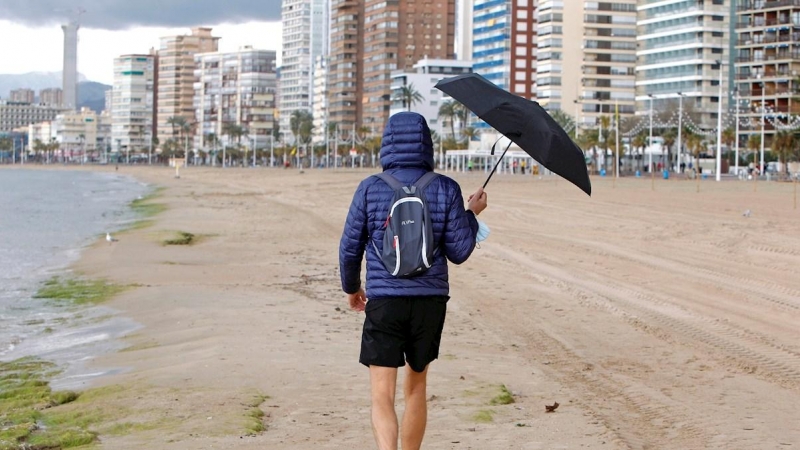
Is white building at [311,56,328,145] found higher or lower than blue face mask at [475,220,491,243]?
higher

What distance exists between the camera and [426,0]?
170m

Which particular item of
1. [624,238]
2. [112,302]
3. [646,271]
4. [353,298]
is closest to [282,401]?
[353,298]

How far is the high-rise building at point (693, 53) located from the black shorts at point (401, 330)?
101979 millimetres

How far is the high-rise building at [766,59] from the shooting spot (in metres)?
96.2

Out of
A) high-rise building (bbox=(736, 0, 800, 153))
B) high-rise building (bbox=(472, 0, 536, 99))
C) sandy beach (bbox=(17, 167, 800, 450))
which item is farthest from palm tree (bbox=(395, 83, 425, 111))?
sandy beach (bbox=(17, 167, 800, 450))

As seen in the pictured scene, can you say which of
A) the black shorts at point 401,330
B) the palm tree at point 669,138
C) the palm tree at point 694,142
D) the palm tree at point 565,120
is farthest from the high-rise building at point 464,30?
the black shorts at point 401,330

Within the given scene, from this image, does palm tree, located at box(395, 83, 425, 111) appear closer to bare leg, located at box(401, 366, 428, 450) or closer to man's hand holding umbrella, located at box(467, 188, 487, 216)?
man's hand holding umbrella, located at box(467, 188, 487, 216)

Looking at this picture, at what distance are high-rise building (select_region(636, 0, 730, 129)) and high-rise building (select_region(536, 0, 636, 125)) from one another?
7.96 m

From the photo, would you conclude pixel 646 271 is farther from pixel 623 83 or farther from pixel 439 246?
pixel 623 83

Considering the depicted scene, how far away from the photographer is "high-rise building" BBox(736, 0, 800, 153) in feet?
316

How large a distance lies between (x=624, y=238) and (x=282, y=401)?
46.7ft

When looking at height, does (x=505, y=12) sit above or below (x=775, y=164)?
above

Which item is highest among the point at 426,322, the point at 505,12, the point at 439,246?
the point at 505,12

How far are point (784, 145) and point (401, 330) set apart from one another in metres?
74.9
